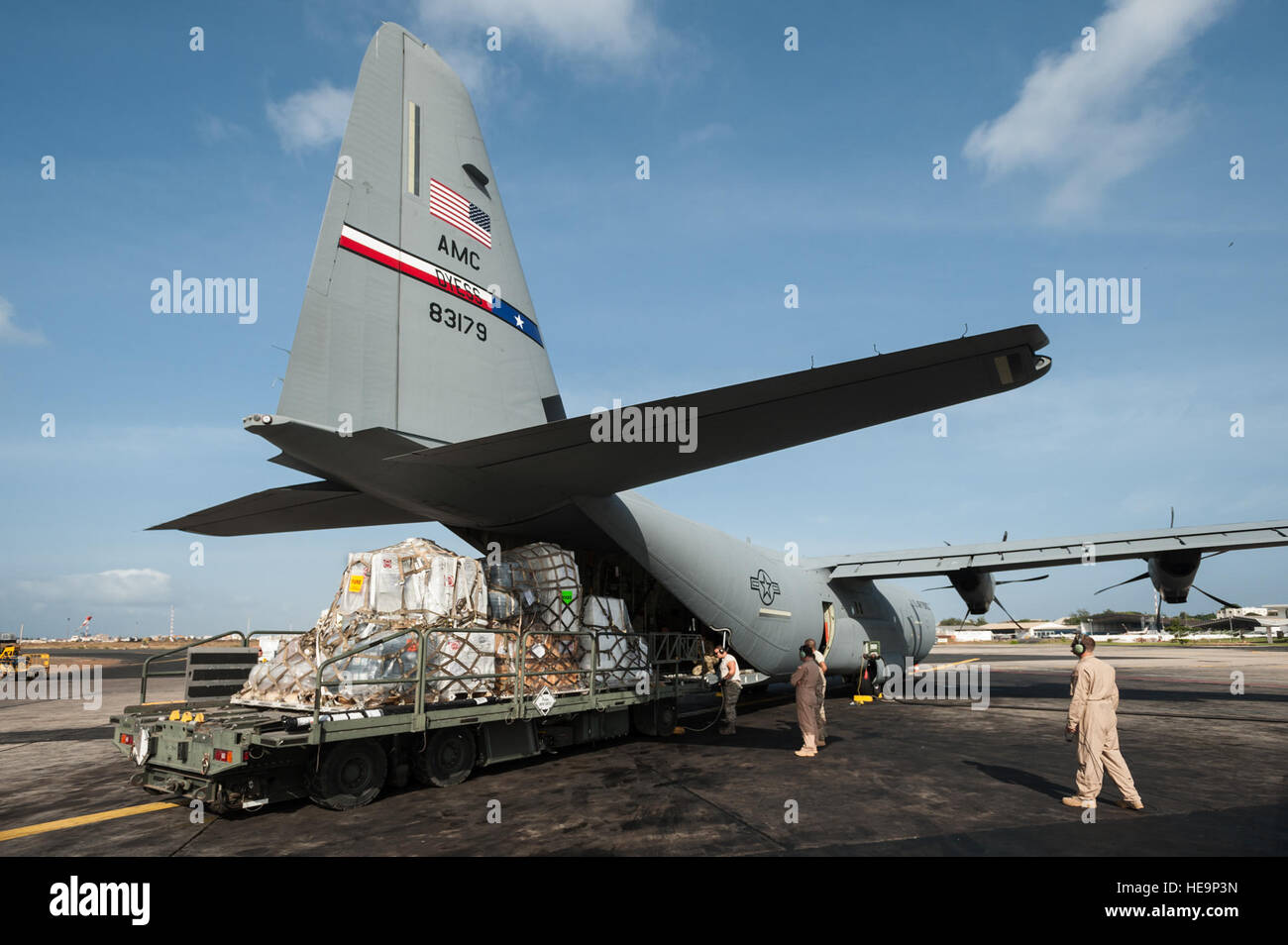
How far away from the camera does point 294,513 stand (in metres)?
10.9

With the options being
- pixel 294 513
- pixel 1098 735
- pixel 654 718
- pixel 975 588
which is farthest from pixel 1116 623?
pixel 294 513

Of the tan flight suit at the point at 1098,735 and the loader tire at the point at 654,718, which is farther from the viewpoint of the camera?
the loader tire at the point at 654,718

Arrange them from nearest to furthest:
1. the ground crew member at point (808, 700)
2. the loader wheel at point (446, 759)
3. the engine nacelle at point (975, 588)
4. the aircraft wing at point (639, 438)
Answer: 1. the aircraft wing at point (639, 438)
2. the loader wheel at point (446, 759)
3. the ground crew member at point (808, 700)
4. the engine nacelle at point (975, 588)

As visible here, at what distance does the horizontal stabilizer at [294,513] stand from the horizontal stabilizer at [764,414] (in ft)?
8.95

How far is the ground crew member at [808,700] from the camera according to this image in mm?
10555

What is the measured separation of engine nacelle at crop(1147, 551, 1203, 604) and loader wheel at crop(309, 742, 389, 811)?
56.9ft

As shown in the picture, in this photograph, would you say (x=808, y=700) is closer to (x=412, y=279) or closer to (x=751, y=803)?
(x=751, y=803)

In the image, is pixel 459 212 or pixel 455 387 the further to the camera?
pixel 459 212

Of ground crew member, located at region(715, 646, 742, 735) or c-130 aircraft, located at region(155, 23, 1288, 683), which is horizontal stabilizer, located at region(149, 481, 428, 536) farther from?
ground crew member, located at region(715, 646, 742, 735)

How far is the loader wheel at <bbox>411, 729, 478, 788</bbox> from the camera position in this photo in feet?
26.7

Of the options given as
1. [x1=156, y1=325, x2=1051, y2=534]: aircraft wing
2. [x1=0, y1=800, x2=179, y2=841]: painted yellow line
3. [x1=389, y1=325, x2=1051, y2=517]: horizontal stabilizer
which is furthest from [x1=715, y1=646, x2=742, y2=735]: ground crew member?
[x1=0, y1=800, x2=179, y2=841]: painted yellow line

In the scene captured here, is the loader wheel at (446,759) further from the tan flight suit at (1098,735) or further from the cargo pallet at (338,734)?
the tan flight suit at (1098,735)

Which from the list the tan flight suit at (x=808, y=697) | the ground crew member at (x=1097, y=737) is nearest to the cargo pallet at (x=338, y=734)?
the tan flight suit at (x=808, y=697)

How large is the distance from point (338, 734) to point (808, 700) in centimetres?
684
